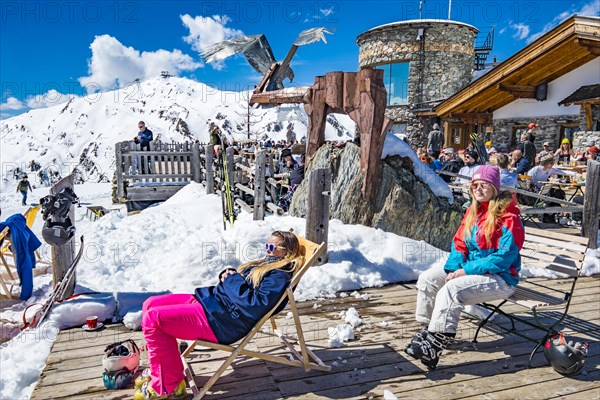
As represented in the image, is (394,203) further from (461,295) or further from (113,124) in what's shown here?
(113,124)

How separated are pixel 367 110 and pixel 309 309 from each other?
125 inches

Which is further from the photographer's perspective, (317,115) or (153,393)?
(317,115)

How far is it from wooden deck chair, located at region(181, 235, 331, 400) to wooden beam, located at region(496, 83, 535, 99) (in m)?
13.3

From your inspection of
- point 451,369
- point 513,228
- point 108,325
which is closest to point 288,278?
point 451,369

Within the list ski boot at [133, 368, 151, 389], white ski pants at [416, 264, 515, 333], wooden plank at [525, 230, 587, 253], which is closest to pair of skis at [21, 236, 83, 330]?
ski boot at [133, 368, 151, 389]

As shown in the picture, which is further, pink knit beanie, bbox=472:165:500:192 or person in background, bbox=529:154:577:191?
person in background, bbox=529:154:577:191

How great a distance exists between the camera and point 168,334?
2.82 metres

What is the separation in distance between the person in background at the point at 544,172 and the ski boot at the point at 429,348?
25.1 ft

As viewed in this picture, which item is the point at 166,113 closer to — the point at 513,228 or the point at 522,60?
the point at 522,60

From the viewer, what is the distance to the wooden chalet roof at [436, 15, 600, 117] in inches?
446

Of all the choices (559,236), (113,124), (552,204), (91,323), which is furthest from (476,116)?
(113,124)

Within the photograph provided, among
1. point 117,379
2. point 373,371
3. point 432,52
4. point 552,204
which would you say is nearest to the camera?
point 117,379

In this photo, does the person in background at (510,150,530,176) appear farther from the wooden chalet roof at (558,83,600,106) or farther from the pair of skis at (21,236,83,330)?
the pair of skis at (21,236,83,330)

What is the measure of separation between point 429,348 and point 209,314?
Result: 1.69 meters
